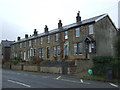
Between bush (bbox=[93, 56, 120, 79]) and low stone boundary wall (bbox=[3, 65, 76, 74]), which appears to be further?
low stone boundary wall (bbox=[3, 65, 76, 74])

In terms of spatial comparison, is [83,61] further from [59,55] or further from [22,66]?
[22,66]

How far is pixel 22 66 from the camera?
4431 centimetres

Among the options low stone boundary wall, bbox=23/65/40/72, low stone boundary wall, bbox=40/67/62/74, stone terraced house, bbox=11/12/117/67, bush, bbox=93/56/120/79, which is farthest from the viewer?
low stone boundary wall, bbox=23/65/40/72

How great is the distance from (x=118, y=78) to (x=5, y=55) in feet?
205

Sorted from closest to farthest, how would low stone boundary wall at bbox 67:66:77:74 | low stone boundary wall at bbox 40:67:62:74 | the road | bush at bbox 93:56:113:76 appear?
the road
bush at bbox 93:56:113:76
low stone boundary wall at bbox 67:66:77:74
low stone boundary wall at bbox 40:67:62:74

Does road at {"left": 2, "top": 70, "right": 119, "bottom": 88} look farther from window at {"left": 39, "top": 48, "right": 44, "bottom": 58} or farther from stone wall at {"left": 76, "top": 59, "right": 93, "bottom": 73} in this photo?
window at {"left": 39, "top": 48, "right": 44, "bottom": 58}

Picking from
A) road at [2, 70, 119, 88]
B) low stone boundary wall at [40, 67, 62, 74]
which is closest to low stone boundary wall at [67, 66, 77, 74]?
low stone boundary wall at [40, 67, 62, 74]

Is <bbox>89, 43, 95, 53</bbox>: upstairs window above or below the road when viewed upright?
above

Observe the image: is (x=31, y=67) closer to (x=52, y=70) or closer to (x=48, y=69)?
(x=48, y=69)

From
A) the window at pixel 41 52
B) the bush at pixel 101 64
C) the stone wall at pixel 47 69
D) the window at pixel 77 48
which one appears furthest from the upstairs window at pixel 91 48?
the window at pixel 41 52

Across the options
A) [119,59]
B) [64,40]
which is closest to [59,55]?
[64,40]

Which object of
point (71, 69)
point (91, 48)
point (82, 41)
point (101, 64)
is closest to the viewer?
point (101, 64)

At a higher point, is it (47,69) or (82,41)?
(82,41)

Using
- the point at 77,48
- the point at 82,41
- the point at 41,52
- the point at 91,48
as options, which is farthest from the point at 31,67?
the point at 91,48
